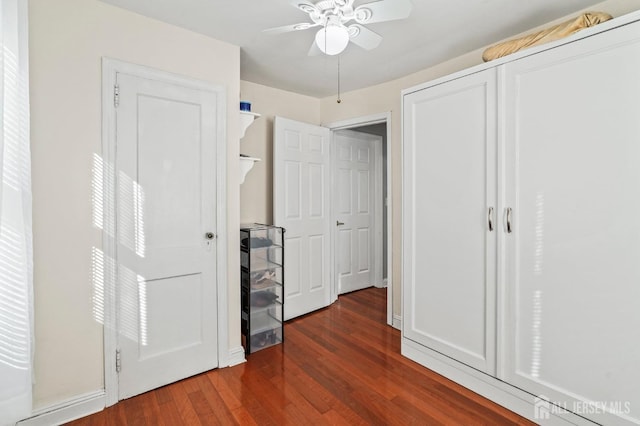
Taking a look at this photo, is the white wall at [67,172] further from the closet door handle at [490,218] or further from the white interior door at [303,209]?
the closet door handle at [490,218]

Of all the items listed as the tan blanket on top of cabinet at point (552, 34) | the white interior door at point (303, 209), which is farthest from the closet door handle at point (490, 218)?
the white interior door at point (303, 209)

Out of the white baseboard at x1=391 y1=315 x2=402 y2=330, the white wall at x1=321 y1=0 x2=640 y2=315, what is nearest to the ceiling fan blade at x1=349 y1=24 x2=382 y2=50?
the white wall at x1=321 y1=0 x2=640 y2=315

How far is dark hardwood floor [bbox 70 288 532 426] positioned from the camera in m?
1.84

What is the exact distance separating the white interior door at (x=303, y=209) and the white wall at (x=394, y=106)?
0.38m

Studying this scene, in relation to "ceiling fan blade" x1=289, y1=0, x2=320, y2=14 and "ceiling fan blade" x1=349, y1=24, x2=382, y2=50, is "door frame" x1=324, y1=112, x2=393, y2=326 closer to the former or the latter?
"ceiling fan blade" x1=349, y1=24, x2=382, y2=50

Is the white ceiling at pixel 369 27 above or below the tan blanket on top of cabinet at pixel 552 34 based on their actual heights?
above

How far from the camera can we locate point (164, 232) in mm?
2162

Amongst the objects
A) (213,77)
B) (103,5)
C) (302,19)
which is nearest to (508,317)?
(302,19)

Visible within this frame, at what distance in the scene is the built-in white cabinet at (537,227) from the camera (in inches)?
58.8

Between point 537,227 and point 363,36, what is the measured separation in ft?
4.77

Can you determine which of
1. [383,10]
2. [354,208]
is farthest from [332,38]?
[354,208]

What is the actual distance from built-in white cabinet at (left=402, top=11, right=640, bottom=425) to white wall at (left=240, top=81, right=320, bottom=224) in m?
1.57

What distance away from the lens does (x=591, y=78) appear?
1.57 m

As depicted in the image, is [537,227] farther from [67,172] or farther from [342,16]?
[67,172]
